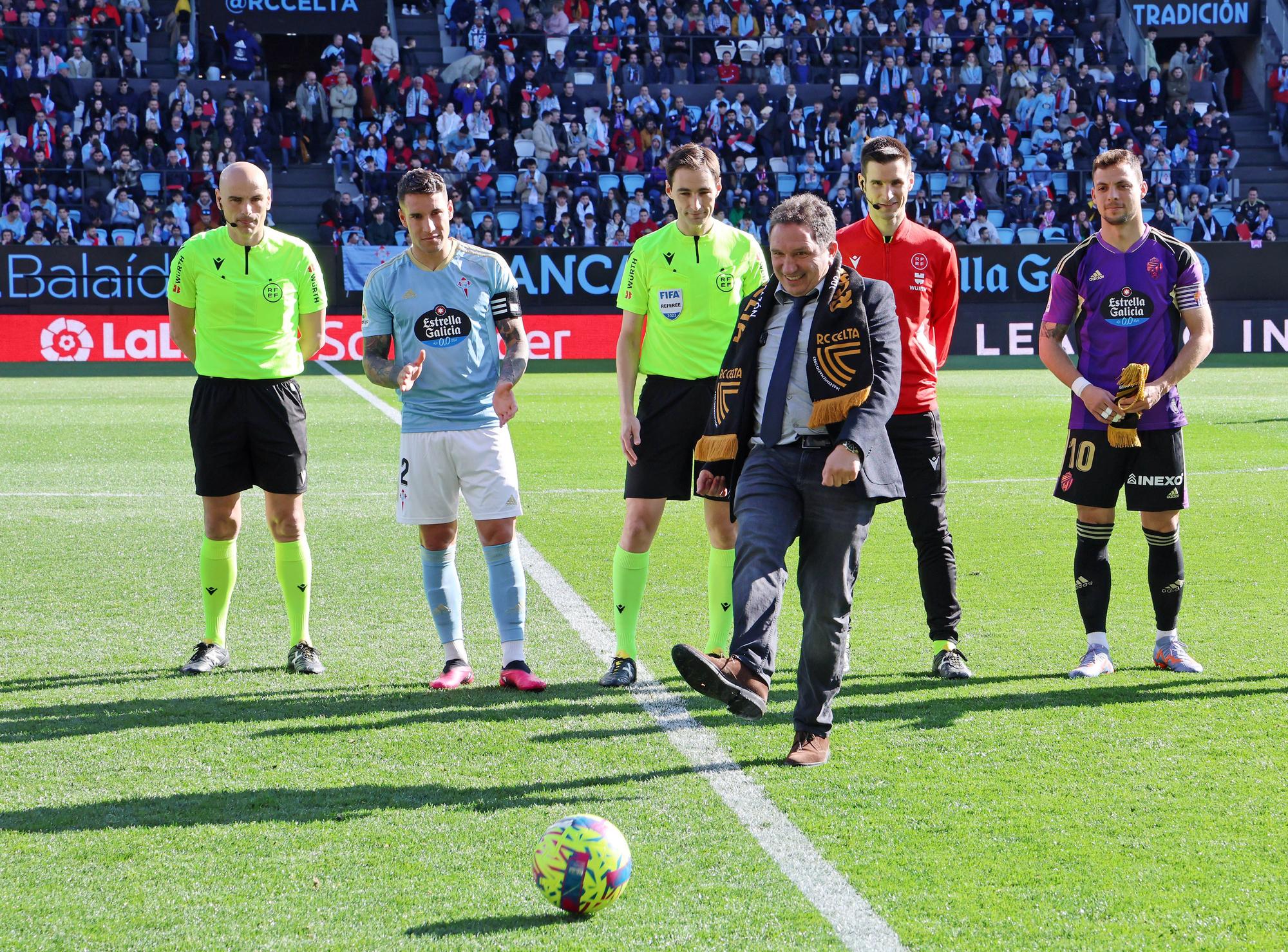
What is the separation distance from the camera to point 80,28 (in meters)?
30.6

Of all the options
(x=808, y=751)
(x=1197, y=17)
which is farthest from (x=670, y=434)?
(x=1197, y=17)

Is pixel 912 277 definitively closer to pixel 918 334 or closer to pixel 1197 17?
pixel 918 334

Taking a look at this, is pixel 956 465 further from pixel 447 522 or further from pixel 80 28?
pixel 80 28

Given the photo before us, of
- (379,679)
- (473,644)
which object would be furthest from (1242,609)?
(379,679)

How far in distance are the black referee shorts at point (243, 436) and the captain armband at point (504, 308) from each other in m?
1.03

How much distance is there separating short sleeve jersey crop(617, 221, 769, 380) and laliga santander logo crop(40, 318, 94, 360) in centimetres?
2185

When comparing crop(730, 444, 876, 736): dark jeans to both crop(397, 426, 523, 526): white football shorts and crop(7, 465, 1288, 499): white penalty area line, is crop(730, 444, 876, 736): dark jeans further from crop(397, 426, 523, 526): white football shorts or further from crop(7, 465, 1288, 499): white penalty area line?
crop(7, 465, 1288, 499): white penalty area line

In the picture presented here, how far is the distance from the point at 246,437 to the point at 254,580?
2040mm

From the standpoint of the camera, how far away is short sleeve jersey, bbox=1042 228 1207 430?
5.65 m

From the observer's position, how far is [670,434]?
5699 mm

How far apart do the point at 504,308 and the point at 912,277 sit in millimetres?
1584

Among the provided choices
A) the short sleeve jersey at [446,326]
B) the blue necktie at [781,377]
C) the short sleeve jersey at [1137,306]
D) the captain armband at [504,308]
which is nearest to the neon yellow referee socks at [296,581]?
the short sleeve jersey at [446,326]

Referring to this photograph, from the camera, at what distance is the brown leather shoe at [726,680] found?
13.0 feet

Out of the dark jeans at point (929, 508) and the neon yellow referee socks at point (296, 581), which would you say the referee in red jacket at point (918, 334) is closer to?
the dark jeans at point (929, 508)
